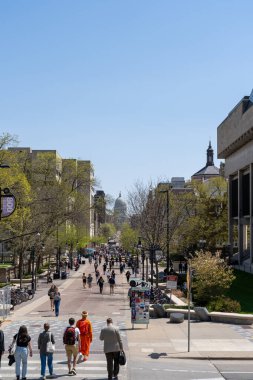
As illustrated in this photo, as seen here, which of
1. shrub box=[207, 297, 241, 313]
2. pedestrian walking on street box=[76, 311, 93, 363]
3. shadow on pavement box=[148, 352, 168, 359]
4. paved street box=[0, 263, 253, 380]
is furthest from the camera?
shrub box=[207, 297, 241, 313]

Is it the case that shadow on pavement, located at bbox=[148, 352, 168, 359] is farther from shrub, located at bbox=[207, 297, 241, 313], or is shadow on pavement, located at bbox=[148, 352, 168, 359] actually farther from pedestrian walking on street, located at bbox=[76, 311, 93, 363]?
shrub, located at bbox=[207, 297, 241, 313]

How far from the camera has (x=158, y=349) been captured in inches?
885

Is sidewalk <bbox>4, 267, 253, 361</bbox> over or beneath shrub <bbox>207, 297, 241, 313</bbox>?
beneath

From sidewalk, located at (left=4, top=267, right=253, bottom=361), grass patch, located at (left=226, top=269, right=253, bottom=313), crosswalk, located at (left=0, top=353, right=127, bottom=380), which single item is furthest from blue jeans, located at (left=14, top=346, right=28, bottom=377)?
grass patch, located at (left=226, top=269, right=253, bottom=313)

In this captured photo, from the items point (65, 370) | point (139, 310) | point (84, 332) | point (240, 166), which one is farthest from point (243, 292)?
point (240, 166)

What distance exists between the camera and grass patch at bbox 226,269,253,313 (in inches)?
1435

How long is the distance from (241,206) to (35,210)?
2531 cm

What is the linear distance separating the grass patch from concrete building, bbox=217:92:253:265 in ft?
30.4

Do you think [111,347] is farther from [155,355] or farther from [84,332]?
[155,355]

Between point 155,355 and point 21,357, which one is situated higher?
point 21,357

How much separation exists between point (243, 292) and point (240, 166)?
104ft

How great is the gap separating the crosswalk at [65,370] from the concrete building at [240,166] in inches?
1846

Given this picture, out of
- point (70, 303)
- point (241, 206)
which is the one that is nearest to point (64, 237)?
point (241, 206)

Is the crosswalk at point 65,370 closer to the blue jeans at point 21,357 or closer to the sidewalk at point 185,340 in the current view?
the blue jeans at point 21,357
